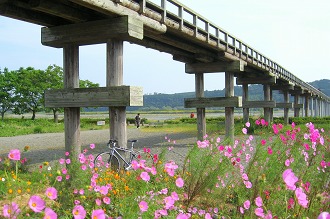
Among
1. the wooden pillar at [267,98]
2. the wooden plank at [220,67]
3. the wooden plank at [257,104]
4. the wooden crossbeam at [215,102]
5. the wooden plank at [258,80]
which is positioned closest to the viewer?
the wooden crossbeam at [215,102]

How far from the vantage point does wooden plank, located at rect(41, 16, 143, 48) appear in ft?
23.1

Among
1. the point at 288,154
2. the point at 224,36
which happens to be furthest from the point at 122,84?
the point at 224,36

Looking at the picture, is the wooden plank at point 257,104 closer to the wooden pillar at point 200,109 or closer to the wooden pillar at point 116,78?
the wooden pillar at point 200,109

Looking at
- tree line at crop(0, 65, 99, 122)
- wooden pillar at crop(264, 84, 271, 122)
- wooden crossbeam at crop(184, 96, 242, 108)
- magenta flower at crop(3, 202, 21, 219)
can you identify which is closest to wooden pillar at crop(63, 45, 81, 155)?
magenta flower at crop(3, 202, 21, 219)

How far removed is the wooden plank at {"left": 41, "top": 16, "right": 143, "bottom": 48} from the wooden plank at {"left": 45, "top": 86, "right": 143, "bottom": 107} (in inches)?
43.5

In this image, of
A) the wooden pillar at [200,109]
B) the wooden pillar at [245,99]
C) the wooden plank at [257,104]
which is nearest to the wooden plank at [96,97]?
the wooden pillar at [200,109]

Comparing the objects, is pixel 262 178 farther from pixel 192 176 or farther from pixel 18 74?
pixel 18 74

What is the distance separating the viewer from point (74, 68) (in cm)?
816

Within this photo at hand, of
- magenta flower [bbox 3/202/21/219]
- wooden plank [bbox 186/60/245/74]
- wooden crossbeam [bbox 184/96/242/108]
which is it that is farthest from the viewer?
wooden plank [bbox 186/60/245/74]

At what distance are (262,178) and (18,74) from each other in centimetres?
4430

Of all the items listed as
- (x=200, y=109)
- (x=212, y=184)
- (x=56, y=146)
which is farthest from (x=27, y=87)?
(x=212, y=184)

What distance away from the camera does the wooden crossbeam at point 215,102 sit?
13.6 metres

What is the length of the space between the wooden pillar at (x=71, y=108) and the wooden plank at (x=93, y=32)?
0.89ft

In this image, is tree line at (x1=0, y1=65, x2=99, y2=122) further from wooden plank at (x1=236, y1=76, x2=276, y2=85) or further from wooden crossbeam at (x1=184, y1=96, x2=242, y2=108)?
wooden crossbeam at (x1=184, y1=96, x2=242, y2=108)
